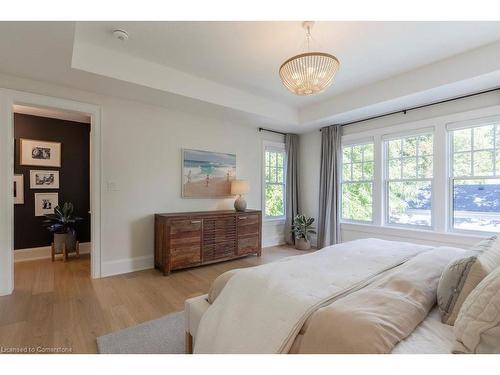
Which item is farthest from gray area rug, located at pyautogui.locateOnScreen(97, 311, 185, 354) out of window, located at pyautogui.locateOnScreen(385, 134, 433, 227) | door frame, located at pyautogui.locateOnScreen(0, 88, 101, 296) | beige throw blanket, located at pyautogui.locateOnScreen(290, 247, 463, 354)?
window, located at pyautogui.locateOnScreen(385, 134, 433, 227)

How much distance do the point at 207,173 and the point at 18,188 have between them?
118 inches

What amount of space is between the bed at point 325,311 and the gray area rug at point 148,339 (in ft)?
0.95

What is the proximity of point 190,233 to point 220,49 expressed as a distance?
2.32 metres

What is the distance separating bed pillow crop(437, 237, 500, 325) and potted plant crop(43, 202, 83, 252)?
4.62 metres

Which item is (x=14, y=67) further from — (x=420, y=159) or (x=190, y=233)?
(x=420, y=159)

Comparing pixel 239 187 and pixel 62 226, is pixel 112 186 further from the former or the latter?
pixel 239 187

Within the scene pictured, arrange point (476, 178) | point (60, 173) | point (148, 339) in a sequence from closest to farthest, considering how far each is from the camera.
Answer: point (148, 339)
point (476, 178)
point (60, 173)

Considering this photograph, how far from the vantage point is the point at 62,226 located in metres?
3.89

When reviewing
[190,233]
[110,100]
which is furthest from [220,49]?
[190,233]

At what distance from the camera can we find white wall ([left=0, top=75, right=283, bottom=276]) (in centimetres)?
321

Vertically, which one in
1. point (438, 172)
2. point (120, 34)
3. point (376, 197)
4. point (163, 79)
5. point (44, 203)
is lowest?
point (44, 203)

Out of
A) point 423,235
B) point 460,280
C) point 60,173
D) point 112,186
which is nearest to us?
point 460,280

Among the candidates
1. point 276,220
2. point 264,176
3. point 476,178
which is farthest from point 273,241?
point 476,178

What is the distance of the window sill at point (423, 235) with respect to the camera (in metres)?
3.13
